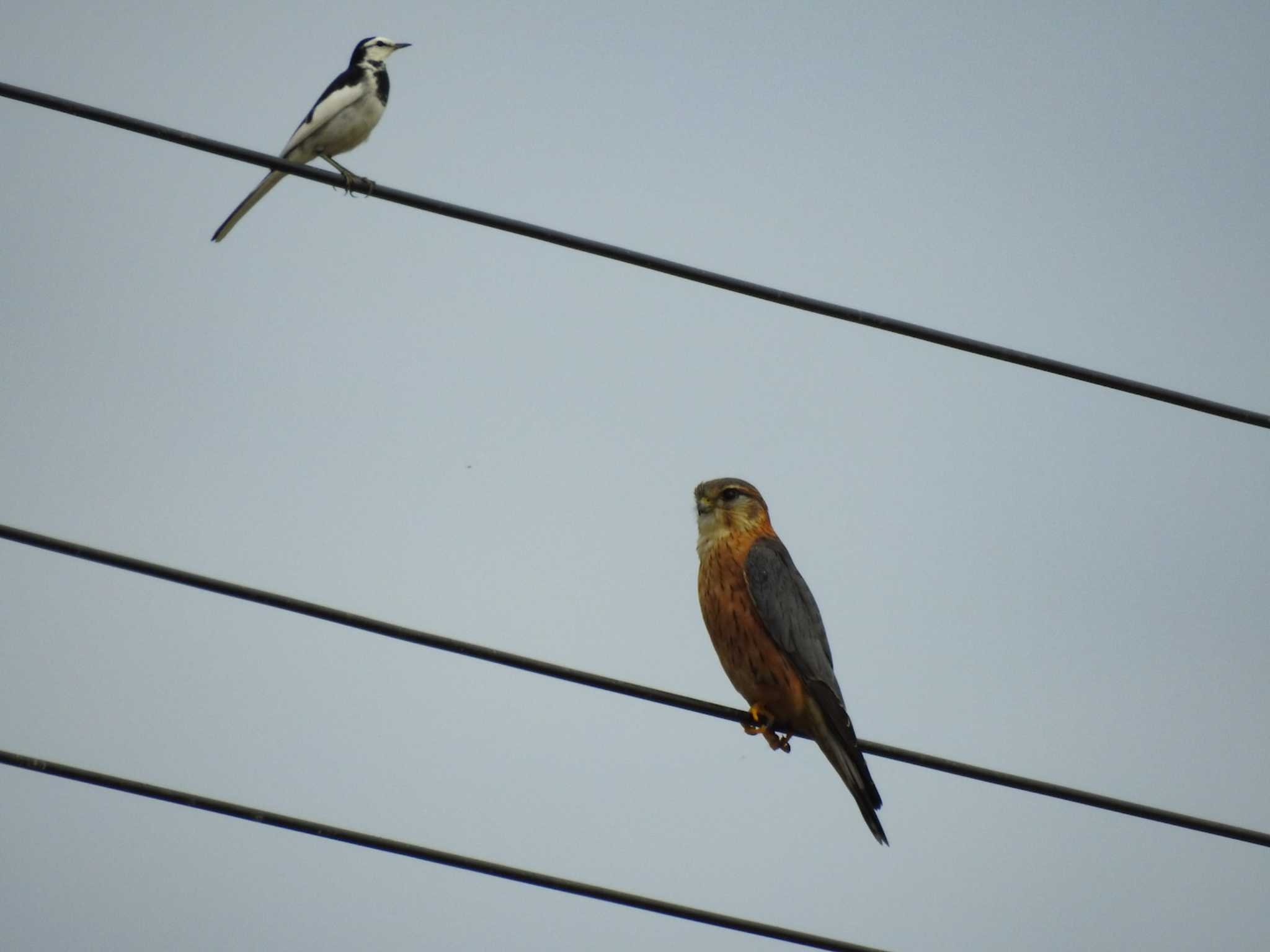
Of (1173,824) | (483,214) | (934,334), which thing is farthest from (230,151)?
(1173,824)

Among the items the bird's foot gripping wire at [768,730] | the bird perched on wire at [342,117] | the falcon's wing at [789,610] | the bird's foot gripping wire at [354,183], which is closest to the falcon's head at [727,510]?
the falcon's wing at [789,610]

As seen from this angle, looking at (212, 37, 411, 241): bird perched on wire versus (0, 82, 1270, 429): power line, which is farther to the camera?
(212, 37, 411, 241): bird perched on wire

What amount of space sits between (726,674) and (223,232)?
422cm

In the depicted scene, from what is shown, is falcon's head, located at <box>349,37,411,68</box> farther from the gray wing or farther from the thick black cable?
the thick black cable

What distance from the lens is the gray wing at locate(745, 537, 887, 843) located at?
232 inches

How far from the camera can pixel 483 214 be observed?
489 cm

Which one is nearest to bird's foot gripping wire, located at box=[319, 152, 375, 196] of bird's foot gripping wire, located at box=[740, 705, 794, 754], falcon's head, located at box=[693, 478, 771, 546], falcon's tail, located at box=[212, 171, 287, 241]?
falcon's tail, located at box=[212, 171, 287, 241]

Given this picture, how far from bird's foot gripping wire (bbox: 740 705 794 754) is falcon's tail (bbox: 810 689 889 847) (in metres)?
0.18

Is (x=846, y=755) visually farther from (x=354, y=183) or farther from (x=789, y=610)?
(x=354, y=183)

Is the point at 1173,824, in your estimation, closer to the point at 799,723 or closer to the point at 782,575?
the point at 799,723

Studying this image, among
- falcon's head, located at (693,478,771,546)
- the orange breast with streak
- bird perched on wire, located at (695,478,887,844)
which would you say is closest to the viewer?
bird perched on wire, located at (695,478,887,844)

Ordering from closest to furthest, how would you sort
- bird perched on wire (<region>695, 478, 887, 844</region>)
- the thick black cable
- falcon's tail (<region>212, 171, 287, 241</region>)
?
the thick black cable
bird perched on wire (<region>695, 478, 887, 844</region>)
falcon's tail (<region>212, 171, 287, 241</region>)

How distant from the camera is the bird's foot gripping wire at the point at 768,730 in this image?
6.31 m

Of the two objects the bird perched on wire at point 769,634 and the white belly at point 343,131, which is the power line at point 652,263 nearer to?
the bird perched on wire at point 769,634
